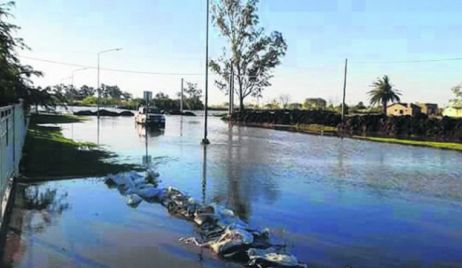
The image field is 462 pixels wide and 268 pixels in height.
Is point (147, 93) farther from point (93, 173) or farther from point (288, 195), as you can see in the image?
point (288, 195)

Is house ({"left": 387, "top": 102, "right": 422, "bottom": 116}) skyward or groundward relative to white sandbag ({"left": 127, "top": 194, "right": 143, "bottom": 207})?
skyward

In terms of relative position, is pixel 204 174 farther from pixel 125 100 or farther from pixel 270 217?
pixel 125 100

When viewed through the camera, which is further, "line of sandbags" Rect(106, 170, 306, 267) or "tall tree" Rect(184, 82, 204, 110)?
"tall tree" Rect(184, 82, 204, 110)

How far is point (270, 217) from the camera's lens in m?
11.1

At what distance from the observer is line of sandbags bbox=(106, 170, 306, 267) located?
791 cm

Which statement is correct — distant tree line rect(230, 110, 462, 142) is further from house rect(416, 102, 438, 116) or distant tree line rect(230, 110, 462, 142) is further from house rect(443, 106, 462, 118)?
house rect(416, 102, 438, 116)

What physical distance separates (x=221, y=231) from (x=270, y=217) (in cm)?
189

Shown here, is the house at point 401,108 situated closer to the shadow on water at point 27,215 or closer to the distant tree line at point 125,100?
the distant tree line at point 125,100

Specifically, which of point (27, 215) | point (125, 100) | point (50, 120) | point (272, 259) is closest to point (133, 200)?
point (27, 215)

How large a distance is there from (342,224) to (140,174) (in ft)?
24.3

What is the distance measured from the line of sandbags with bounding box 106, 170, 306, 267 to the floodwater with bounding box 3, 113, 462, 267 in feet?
0.81

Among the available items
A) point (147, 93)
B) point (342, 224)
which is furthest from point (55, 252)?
point (147, 93)

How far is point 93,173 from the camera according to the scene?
54.4 ft

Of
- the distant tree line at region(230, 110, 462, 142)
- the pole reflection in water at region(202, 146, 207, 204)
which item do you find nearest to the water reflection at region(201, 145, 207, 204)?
the pole reflection in water at region(202, 146, 207, 204)
